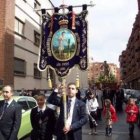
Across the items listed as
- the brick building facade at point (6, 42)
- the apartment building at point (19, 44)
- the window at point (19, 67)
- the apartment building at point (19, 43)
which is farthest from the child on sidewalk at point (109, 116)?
the window at point (19, 67)

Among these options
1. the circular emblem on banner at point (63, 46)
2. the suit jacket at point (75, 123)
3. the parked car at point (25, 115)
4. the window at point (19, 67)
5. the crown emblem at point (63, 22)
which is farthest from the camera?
the window at point (19, 67)

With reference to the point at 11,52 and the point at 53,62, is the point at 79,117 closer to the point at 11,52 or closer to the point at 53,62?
the point at 53,62

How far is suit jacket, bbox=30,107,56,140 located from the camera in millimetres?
6863

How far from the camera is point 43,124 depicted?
6895 mm

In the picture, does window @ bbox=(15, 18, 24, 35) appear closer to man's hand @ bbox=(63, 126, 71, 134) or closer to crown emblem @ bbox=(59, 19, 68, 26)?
crown emblem @ bbox=(59, 19, 68, 26)

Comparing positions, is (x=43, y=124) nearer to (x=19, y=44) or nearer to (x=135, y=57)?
(x=19, y=44)

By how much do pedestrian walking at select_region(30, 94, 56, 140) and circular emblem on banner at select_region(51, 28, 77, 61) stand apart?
235cm

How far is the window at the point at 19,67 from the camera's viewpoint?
2661cm

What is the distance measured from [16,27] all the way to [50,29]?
56.4 ft

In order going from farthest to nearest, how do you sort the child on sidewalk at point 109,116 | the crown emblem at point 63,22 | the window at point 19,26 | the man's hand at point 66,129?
1. the window at point 19,26
2. the child on sidewalk at point 109,116
3. the crown emblem at point 63,22
4. the man's hand at point 66,129

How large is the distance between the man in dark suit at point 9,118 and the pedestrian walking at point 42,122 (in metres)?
0.34

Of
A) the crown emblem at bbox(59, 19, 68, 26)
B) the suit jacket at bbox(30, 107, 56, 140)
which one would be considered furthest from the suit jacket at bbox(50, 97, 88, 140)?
the crown emblem at bbox(59, 19, 68, 26)

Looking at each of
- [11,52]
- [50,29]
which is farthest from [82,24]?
[11,52]

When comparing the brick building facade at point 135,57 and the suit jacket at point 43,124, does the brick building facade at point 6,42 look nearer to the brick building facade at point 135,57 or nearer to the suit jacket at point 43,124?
the suit jacket at point 43,124
